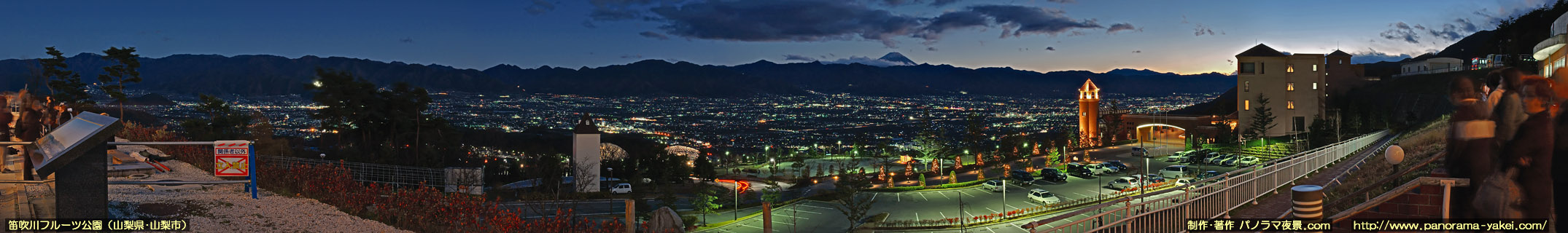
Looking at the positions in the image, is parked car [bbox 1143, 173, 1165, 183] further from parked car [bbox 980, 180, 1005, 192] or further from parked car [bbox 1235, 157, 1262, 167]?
parked car [bbox 980, 180, 1005, 192]

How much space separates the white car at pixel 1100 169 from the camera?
33094 mm

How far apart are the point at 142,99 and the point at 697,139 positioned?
48.0m

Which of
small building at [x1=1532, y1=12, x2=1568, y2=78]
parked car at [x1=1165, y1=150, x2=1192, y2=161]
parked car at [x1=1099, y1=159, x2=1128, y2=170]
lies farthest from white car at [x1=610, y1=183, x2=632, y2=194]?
parked car at [x1=1165, y1=150, x2=1192, y2=161]

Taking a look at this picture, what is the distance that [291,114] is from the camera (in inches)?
2773

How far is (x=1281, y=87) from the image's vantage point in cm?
4034

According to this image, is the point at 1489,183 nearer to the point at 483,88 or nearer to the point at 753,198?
the point at 753,198

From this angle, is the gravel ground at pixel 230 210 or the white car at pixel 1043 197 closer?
the gravel ground at pixel 230 210

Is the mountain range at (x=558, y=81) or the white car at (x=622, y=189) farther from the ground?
the mountain range at (x=558, y=81)

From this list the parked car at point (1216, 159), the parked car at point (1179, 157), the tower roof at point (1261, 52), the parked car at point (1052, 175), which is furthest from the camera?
the tower roof at point (1261, 52)

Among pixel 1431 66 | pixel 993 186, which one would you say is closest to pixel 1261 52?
pixel 993 186

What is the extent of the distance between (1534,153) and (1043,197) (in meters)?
20.6

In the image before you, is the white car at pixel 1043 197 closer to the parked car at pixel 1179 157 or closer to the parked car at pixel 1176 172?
the parked car at pixel 1176 172

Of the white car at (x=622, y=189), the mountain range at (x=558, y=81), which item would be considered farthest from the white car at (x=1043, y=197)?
the mountain range at (x=558, y=81)

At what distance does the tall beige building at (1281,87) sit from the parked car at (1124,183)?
595 inches
